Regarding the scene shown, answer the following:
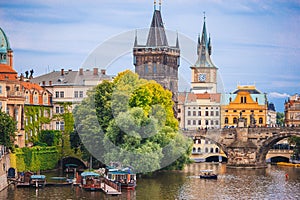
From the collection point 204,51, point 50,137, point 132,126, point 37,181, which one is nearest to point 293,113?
point 204,51

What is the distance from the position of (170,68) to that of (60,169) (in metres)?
48.0

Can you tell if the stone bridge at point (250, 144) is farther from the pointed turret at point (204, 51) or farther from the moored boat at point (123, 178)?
the pointed turret at point (204, 51)

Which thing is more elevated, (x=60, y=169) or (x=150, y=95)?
(x=150, y=95)

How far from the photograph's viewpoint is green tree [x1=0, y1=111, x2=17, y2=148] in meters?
87.0

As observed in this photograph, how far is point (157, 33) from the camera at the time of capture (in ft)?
490

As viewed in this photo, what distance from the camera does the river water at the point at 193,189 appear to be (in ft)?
257

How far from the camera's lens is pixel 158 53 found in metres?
147

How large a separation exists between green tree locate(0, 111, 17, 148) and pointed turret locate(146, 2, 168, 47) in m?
61.7

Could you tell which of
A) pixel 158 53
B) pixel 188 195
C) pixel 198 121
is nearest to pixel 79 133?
pixel 188 195

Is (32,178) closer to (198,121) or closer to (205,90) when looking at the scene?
(198,121)

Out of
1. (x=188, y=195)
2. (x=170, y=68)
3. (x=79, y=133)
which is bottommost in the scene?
(x=188, y=195)

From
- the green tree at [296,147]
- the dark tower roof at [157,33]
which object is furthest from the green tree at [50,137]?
the dark tower roof at [157,33]

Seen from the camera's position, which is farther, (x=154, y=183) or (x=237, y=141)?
(x=237, y=141)

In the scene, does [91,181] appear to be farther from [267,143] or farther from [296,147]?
[296,147]
